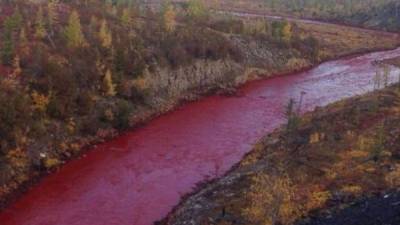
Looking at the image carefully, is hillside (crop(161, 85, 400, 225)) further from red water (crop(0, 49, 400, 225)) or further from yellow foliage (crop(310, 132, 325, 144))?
red water (crop(0, 49, 400, 225))

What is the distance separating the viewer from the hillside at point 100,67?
39.9m

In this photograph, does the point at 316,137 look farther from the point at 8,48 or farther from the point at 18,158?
the point at 8,48

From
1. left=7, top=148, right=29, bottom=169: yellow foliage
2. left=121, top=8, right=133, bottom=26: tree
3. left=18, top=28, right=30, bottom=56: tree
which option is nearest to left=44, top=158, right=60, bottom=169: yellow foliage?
left=7, top=148, right=29, bottom=169: yellow foliage

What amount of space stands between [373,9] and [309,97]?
2636 inches

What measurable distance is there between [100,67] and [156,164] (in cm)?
1351

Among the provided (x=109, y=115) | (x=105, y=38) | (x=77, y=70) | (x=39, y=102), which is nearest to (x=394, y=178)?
(x=109, y=115)

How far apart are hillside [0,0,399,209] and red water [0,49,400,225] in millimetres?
1855

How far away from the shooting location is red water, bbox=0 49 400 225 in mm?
34000

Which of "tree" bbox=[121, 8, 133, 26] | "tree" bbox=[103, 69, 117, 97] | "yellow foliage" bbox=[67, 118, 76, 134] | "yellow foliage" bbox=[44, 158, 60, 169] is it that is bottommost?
"yellow foliage" bbox=[44, 158, 60, 169]

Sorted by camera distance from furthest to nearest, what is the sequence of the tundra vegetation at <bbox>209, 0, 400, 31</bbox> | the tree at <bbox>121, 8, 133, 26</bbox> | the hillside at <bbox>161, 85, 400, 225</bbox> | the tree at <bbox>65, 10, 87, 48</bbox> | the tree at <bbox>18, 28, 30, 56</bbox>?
the tundra vegetation at <bbox>209, 0, 400, 31</bbox>
the tree at <bbox>121, 8, 133, 26</bbox>
the tree at <bbox>65, 10, 87, 48</bbox>
the tree at <bbox>18, 28, 30, 56</bbox>
the hillside at <bbox>161, 85, 400, 225</bbox>

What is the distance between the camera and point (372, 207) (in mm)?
26891

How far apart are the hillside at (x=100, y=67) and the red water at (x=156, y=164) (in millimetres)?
1855

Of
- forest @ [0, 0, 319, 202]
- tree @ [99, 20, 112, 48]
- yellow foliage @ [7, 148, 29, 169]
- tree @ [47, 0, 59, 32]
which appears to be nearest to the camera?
yellow foliage @ [7, 148, 29, 169]

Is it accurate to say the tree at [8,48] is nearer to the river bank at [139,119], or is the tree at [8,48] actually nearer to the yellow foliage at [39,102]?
the yellow foliage at [39,102]
